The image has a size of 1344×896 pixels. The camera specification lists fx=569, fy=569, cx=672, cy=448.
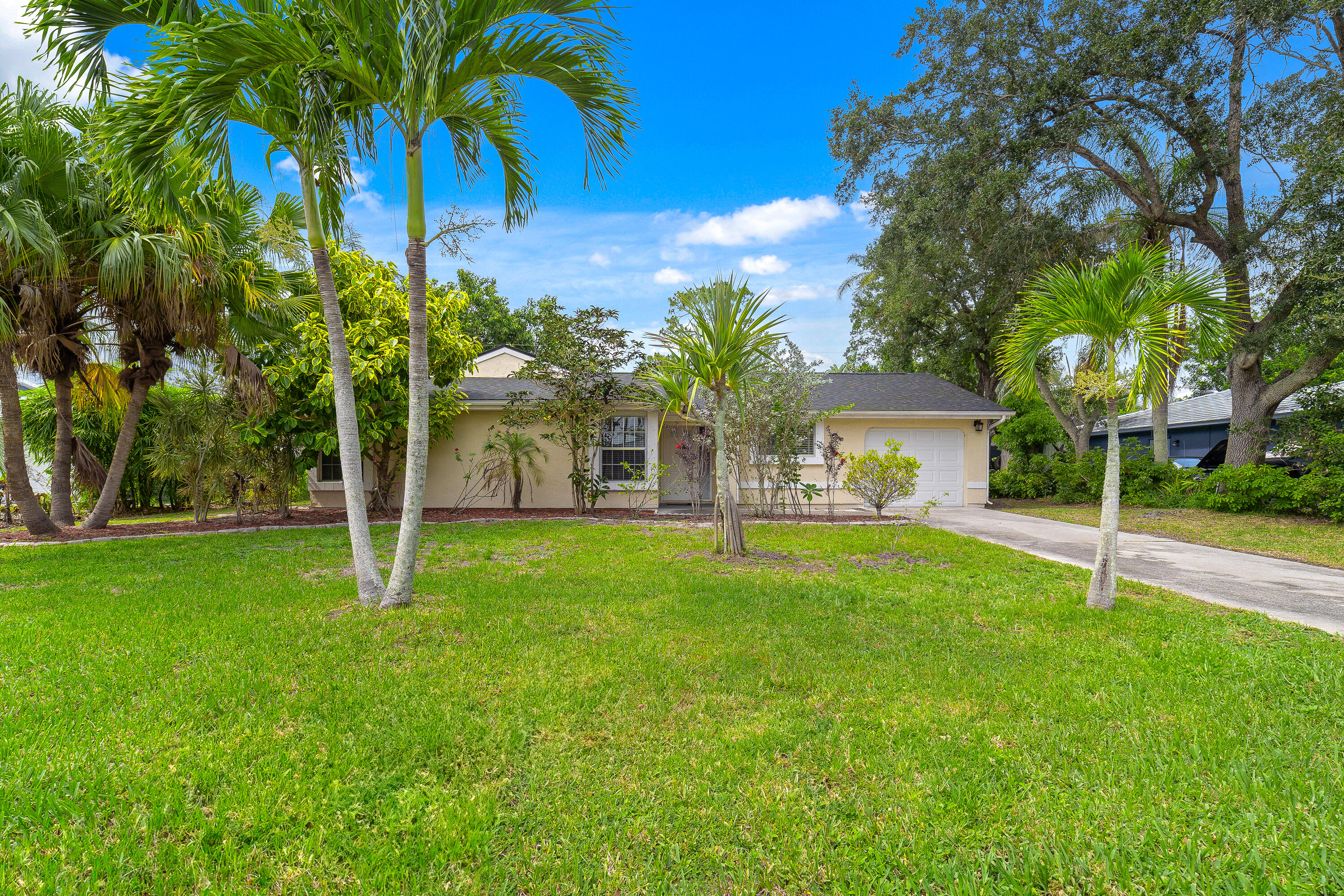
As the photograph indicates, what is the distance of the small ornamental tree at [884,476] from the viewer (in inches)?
307

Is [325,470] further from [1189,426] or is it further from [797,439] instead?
[1189,426]

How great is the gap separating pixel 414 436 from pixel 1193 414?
101 feet

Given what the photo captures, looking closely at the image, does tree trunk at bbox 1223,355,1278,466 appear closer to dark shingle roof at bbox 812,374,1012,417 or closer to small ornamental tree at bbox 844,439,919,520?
dark shingle roof at bbox 812,374,1012,417

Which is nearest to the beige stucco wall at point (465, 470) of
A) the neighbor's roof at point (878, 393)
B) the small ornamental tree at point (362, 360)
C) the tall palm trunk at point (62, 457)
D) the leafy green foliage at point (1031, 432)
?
the neighbor's roof at point (878, 393)

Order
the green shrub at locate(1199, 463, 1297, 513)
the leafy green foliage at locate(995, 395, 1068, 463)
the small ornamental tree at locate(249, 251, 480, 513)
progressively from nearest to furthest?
the small ornamental tree at locate(249, 251, 480, 513)
the green shrub at locate(1199, 463, 1297, 513)
the leafy green foliage at locate(995, 395, 1068, 463)

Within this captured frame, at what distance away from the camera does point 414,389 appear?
468 centimetres

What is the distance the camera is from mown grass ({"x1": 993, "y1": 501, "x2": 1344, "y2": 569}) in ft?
25.2

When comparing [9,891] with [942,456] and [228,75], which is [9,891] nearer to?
[228,75]

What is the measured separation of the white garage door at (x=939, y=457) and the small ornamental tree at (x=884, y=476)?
6.17 metres

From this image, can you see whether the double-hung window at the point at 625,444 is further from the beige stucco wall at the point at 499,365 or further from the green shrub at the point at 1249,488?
the green shrub at the point at 1249,488

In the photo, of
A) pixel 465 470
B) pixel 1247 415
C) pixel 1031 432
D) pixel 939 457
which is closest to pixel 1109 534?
pixel 939 457

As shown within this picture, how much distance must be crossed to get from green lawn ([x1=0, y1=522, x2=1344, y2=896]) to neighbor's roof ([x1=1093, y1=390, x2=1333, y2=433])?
22300 millimetres

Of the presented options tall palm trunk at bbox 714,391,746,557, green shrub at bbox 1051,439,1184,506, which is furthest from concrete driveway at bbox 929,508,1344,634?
green shrub at bbox 1051,439,1184,506

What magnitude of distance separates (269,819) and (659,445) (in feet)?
36.1
